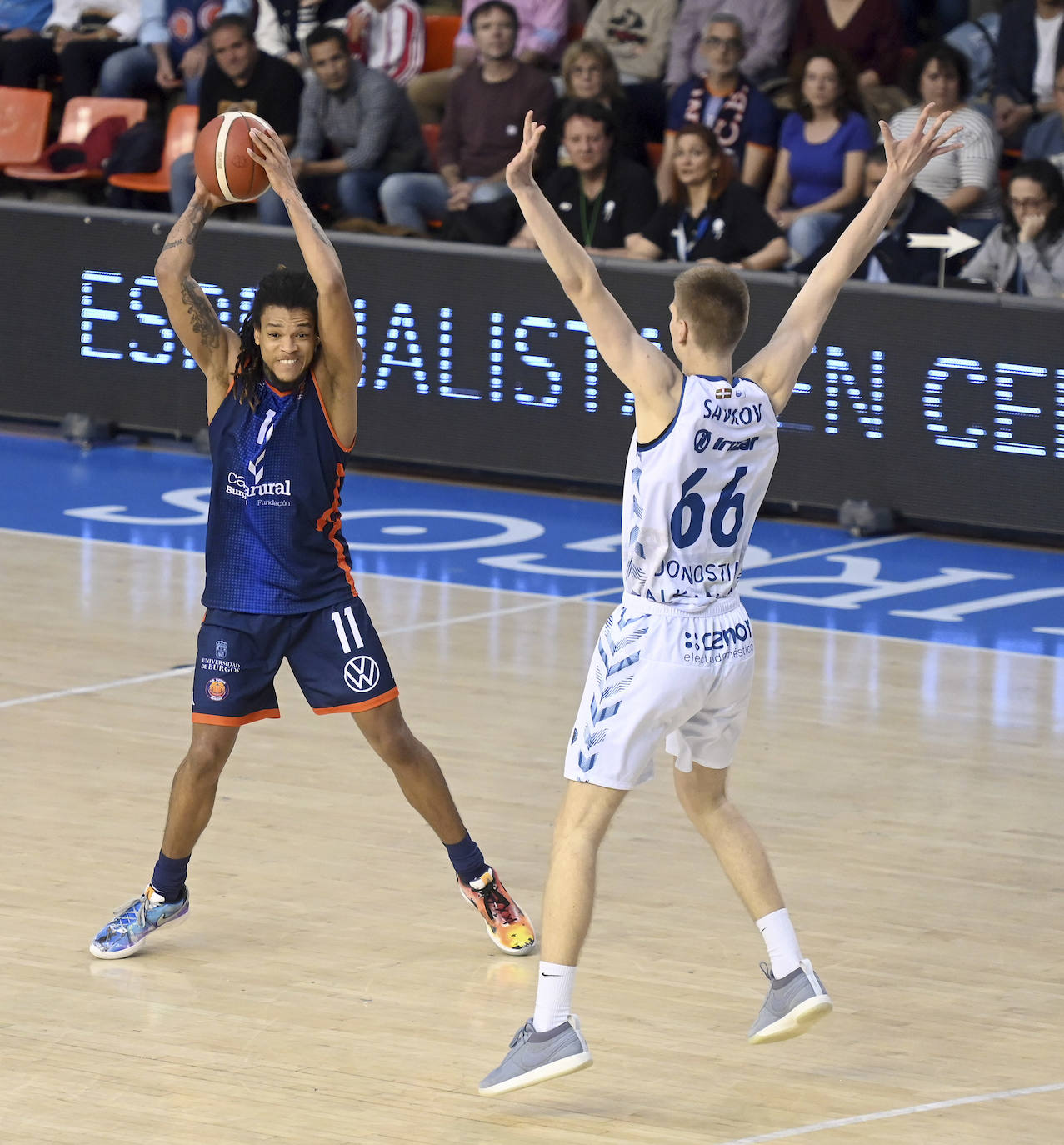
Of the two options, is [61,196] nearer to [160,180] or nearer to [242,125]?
[160,180]

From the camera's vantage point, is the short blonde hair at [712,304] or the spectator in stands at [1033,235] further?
the spectator in stands at [1033,235]

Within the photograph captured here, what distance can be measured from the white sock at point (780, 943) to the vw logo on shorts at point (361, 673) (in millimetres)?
1291

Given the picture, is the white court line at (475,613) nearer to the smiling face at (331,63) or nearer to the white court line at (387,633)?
the white court line at (387,633)

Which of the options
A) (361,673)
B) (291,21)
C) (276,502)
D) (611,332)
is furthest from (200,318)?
(291,21)

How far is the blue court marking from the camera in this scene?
34.0ft

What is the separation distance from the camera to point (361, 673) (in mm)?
5766

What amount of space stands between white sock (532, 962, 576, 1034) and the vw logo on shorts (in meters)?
1.19

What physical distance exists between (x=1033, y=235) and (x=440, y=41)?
6212 mm

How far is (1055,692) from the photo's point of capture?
8977 millimetres

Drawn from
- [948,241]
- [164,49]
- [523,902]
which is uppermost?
[164,49]

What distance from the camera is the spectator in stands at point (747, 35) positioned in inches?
564

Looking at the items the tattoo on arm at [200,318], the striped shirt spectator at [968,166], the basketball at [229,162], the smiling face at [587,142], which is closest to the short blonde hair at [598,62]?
the smiling face at [587,142]

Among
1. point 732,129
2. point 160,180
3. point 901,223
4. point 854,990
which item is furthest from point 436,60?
point 854,990

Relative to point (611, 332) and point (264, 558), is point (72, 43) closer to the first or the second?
point (264, 558)
